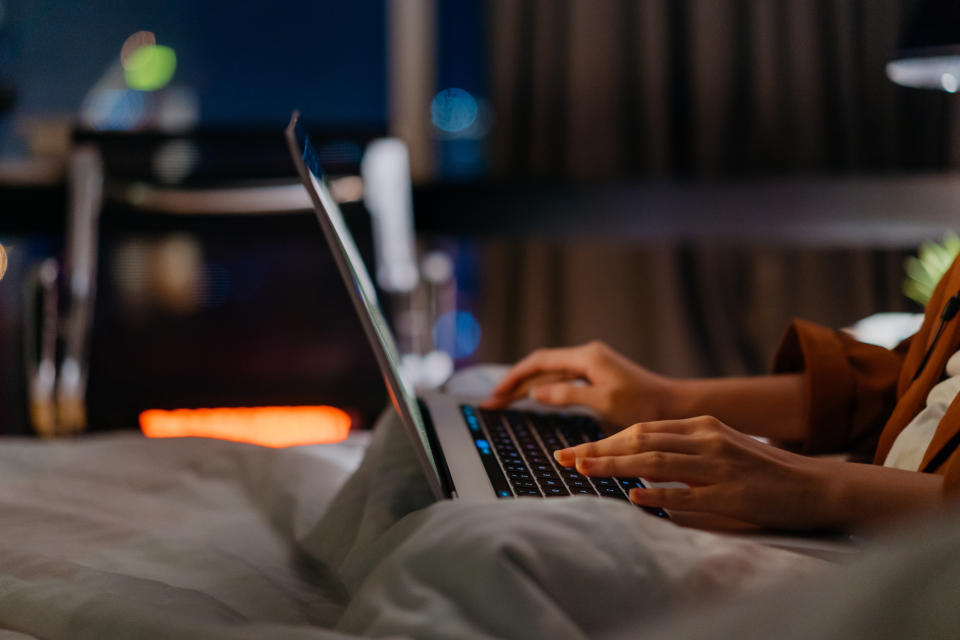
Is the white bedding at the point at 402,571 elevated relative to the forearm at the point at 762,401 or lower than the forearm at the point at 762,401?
elevated

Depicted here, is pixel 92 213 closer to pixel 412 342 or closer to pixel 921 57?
pixel 412 342

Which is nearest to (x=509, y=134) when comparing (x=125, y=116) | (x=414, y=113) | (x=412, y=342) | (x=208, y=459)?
(x=414, y=113)

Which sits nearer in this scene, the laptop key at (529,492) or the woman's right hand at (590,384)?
the laptop key at (529,492)

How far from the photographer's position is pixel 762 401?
2.95ft

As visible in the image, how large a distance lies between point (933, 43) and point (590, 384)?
93 centimetres

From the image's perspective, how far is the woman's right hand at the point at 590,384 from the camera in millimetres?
870

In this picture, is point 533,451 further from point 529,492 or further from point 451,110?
point 451,110

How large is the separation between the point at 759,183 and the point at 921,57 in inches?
37.2

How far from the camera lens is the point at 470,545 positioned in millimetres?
381

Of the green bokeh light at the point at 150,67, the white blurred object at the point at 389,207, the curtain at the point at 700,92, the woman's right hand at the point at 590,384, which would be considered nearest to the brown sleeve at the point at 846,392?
the woman's right hand at the point at 590,384

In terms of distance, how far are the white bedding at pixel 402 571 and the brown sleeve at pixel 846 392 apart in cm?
43

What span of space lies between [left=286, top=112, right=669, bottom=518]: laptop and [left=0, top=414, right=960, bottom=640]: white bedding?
4cm

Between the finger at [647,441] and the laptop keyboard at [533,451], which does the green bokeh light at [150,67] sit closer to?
the laptop keyboard at [533,451]

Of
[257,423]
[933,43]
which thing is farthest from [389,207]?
[933,43]
